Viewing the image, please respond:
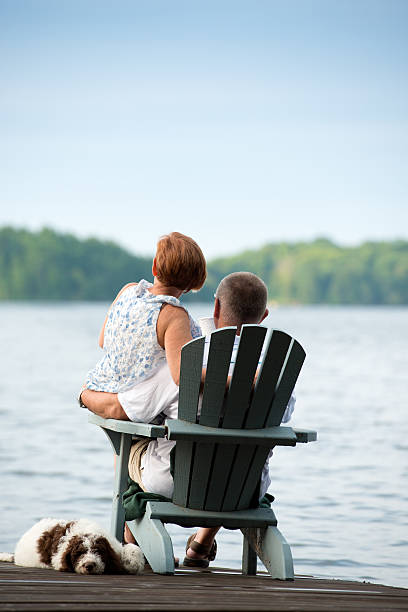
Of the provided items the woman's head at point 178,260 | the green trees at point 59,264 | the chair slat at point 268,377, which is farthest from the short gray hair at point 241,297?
the green trees at point 59,264

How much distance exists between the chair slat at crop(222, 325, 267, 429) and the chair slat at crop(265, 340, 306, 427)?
0.38ft

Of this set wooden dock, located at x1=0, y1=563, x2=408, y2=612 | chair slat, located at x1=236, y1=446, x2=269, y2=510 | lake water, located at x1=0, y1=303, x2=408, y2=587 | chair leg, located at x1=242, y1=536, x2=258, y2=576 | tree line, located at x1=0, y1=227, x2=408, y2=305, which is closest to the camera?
wooden dock, located at x1=0, y1=563, x2=408, y2=612

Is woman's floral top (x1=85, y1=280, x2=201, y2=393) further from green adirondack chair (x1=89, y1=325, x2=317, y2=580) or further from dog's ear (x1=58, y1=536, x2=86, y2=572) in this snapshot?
dog's ear (x1=58, y1=536, x2=86, y2=572)

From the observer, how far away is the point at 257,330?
319cm

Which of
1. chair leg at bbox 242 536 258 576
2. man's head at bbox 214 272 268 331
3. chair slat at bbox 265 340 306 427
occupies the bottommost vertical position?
chair leg at bbox 242 536 258 576

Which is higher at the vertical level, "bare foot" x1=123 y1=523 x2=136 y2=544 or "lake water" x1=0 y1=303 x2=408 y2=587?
"bare foot" x1=123 y1=523 x2=136 y2=544

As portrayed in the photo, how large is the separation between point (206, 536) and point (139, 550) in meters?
0.64

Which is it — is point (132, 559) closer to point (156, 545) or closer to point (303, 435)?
point (156, 545)

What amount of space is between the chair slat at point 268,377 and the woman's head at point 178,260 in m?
0.48

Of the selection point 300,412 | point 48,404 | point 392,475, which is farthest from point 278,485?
point 48,404

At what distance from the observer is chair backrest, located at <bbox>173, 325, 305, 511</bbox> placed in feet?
10.5

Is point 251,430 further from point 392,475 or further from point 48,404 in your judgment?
point 48,404

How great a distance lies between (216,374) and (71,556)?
2.60 feet

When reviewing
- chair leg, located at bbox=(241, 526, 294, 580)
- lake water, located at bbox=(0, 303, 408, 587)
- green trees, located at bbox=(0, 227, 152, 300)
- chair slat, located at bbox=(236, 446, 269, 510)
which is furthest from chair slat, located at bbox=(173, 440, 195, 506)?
green trees, located at bbox=(0, 227, 152, 300)
